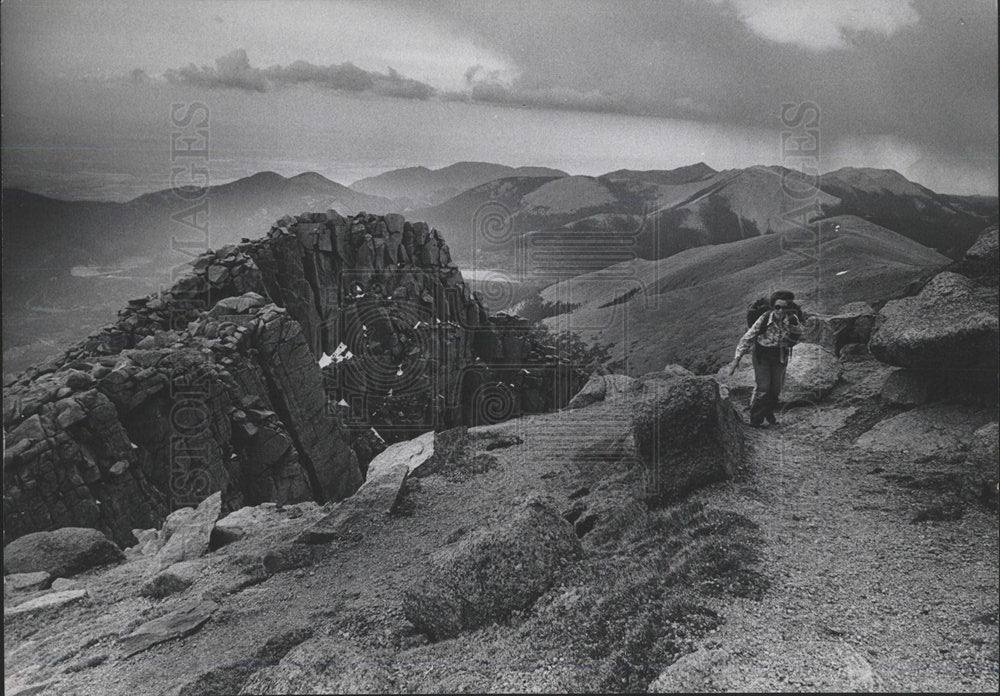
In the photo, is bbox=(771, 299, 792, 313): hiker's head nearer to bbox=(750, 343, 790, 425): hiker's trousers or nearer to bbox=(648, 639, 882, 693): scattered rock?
bbox=(750, 343, 790, 425): hiker's trousers

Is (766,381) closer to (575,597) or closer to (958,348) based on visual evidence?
(958,348)

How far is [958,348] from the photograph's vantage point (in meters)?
5.84

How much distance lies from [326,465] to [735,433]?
11.1m

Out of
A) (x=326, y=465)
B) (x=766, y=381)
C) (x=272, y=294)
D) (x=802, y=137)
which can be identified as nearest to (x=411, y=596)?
(x=766, y=381)

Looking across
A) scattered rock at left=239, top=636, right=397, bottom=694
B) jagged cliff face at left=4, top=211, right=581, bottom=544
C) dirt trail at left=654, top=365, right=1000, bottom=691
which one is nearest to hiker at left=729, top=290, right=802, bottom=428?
dirt trail at left=654, top=365, right=1000, bottom=691

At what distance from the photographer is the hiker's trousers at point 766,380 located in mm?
6953

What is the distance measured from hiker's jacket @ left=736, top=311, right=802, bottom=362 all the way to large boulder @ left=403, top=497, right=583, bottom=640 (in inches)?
137

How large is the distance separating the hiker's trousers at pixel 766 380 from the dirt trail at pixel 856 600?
137 cm

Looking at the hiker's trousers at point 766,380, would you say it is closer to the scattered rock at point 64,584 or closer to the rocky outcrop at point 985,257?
the rocky outcrop at point 985,257

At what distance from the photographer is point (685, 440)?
20.7 ft

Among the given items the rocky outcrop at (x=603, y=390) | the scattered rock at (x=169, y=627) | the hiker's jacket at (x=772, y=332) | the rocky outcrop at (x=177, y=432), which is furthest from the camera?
the rocky outcrop at (x=177, y=432)

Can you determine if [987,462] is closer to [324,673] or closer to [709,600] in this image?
[709,600]

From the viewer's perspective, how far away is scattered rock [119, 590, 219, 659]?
5441 mm

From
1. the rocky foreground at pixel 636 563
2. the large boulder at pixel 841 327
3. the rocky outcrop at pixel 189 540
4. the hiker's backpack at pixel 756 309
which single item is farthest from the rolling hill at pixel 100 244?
the large boulder at pixel 841 327
